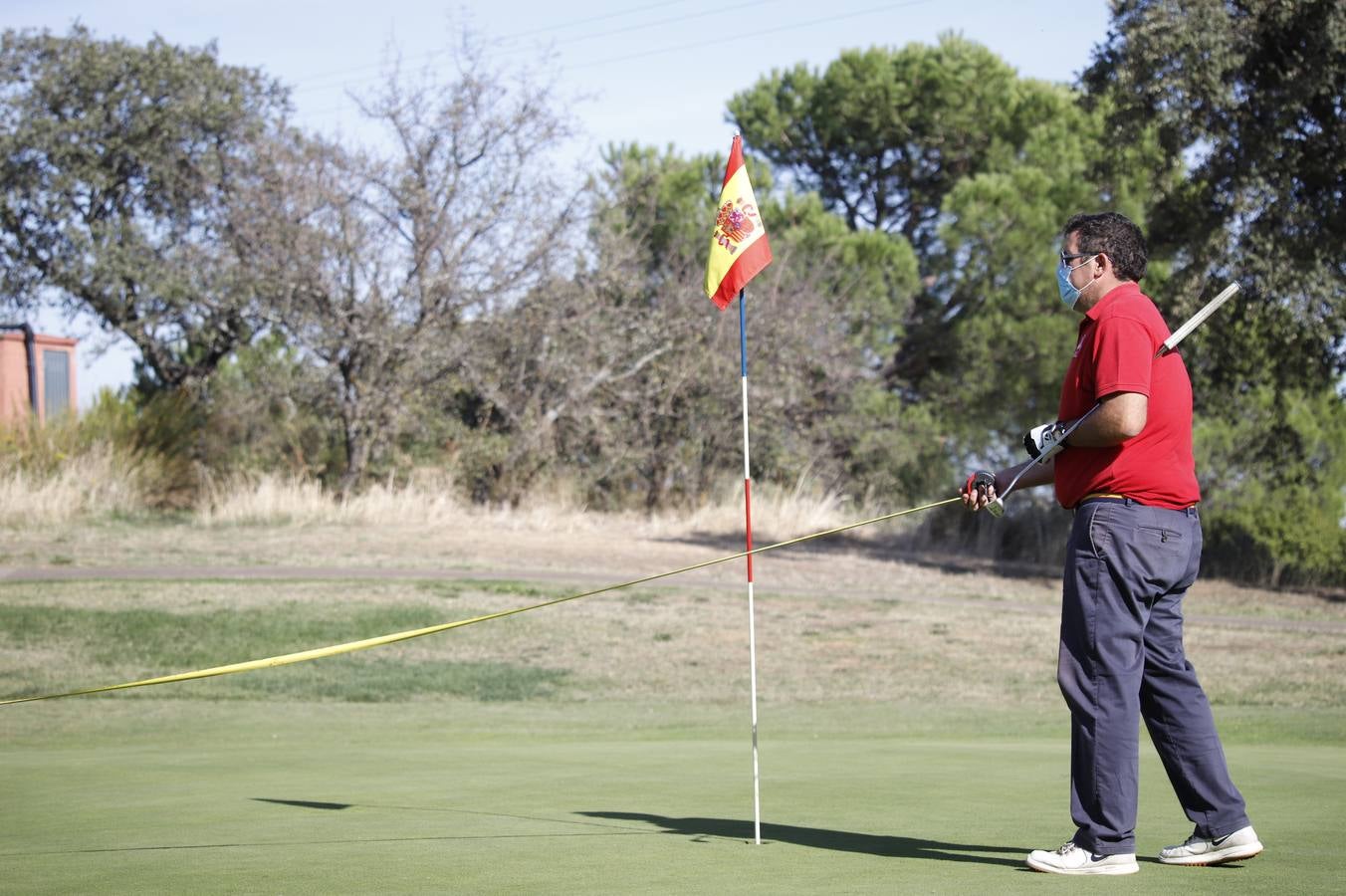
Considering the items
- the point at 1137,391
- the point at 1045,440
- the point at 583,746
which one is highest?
the point at 1137,391

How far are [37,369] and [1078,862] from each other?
24.5 metres

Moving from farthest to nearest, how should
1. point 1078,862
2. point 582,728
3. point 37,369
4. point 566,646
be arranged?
point 37,369
point 566,646
point 582,728
point 1078,862

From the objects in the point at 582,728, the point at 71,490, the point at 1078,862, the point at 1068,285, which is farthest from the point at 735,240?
the point at 71,490

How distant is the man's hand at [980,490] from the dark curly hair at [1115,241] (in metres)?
0.80

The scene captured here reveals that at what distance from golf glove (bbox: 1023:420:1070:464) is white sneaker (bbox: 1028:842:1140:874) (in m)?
1.22

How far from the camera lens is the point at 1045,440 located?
4.69 m

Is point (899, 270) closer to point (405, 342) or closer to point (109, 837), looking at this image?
point (405, 342)

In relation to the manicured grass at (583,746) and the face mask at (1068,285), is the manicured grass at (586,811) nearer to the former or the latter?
the manicured grass at (583,746)

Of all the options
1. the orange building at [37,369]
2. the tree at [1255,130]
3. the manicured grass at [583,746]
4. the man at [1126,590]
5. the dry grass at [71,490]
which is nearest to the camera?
the man at [1126,590]

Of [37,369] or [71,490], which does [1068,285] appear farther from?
[37,369]

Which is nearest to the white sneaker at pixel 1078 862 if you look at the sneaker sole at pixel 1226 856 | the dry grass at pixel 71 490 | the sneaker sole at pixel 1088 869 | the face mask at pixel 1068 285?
the sneaker sole at pixel 1088 869

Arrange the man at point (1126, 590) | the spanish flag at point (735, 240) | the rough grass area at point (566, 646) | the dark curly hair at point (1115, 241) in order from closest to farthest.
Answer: the man at point (1126, 590) < the dark curly hair at point (1115, 241) < the spanish flag at point (735, 240) < the rough grass area at point (566, 646)

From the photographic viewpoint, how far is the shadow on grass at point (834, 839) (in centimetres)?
468

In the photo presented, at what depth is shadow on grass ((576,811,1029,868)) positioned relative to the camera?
4.68 meters
